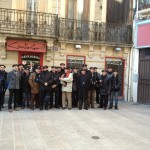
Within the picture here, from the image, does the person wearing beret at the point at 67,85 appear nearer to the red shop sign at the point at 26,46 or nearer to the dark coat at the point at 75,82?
the dark coat at the point at 75,82

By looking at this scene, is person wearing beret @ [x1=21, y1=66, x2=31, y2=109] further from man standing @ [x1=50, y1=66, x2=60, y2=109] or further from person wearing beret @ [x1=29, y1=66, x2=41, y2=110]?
man standing @ [x1=50, y1=66, x2=60, y2=109]

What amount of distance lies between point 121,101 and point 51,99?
17.2 feet

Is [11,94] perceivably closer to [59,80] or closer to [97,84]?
[59,80]

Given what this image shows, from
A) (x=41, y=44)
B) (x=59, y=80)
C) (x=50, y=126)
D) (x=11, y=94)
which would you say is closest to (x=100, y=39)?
(x=41, y=44)

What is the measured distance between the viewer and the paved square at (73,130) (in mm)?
6898

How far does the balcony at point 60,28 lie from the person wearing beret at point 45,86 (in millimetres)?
3031

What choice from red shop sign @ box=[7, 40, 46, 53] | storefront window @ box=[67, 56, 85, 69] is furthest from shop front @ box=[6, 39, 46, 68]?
storefront window @ box=[67, 56, 85, 69]

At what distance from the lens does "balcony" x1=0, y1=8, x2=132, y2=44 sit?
14.0 m

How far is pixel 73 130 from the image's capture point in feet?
27.4

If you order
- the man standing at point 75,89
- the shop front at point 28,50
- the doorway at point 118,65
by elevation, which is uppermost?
the shop front at point 28,50

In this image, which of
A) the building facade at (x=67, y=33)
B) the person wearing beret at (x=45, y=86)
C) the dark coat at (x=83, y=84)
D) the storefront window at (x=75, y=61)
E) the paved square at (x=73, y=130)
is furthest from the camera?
the storefront window at (x=75, y=61)

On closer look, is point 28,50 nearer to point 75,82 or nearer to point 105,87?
point 75,82

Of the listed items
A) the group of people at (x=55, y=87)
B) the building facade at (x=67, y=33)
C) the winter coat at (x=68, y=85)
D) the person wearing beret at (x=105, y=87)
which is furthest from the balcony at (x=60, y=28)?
the person wearing beret at (x=105, y=87)

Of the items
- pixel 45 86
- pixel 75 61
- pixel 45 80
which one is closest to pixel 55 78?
pixel 45 80
